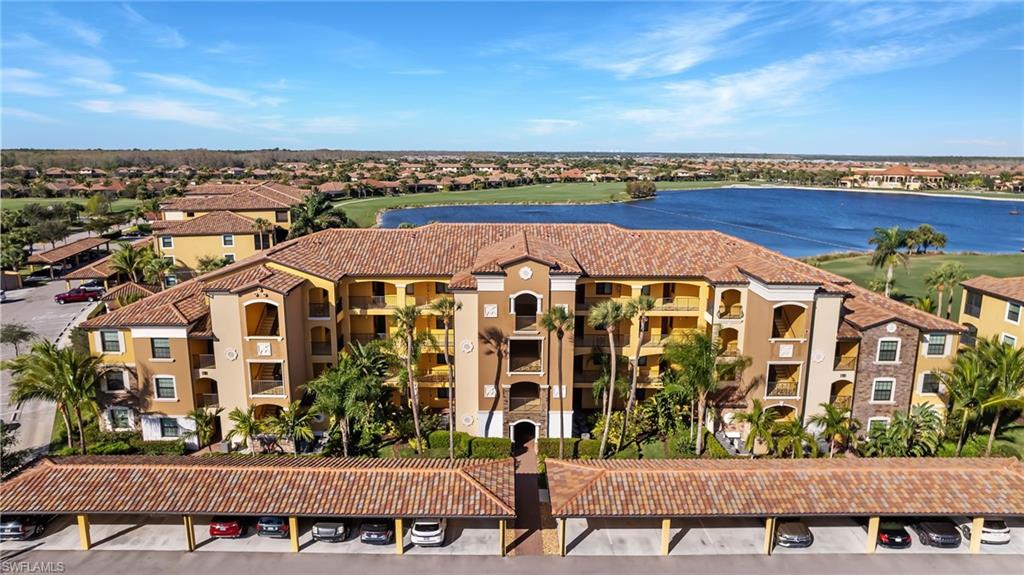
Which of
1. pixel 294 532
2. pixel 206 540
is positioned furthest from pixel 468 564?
pixel 206 540

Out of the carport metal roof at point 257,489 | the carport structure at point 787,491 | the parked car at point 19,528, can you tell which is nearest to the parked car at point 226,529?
the carport metal roof at point 257,489

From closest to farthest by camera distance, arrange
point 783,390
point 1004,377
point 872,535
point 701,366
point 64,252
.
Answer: point 872,535, point 701,366, point 1004,377, point 783,390, point 64,252

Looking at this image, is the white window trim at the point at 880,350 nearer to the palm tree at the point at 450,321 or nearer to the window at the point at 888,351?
the window at the point at 888,351

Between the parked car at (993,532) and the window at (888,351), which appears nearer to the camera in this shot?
the parked car at (993,532)

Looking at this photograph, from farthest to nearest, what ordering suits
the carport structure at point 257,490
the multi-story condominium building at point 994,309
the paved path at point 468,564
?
the multi-story condominium building at point 994,309, the paved path at point 468,564, the carport structure at point 257,490

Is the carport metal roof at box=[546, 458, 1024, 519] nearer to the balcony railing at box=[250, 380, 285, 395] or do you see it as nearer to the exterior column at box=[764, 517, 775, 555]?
the exterior column at box=[764, 517, 775, 555]

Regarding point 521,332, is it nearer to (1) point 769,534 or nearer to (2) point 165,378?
(1) point 769,534

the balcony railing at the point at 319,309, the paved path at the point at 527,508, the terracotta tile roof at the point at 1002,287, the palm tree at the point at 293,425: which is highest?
the terracotta tile roof at the point at 1002,287
